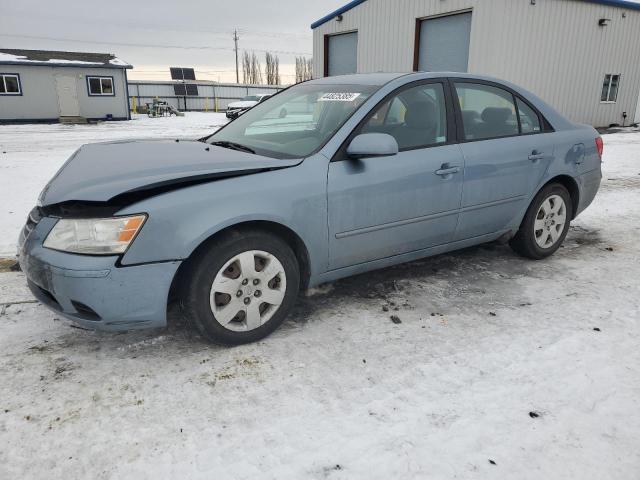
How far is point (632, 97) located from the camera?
20.5 m

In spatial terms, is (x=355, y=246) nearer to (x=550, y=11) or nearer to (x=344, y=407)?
(x=344, y=407)

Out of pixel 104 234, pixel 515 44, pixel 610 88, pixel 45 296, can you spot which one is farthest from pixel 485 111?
pixel 610 88

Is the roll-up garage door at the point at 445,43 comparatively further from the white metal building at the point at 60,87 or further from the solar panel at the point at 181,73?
Result: the solar panel at the point at 181,73

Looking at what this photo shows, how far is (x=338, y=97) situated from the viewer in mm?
3527

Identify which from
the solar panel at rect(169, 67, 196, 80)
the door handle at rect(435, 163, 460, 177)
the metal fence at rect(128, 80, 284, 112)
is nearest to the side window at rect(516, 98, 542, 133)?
the door handle at rect(435, 163, 460, 177)

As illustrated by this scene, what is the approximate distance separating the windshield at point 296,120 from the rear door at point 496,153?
0.91 metres

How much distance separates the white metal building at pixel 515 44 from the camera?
15445mm

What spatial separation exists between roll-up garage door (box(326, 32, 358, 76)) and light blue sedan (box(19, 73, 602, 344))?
53.8ft

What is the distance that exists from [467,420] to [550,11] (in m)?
17.5

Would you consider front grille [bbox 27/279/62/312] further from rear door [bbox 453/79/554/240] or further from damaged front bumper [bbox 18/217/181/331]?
rear door [bbox 453/79/554/240]

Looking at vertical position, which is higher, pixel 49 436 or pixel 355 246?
pixel 355 246

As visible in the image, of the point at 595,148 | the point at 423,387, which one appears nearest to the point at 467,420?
the point at 423,387

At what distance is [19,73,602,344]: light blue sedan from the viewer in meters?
2.48

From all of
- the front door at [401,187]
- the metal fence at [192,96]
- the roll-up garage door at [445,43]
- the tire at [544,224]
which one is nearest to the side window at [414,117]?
the front door at [401,187]
